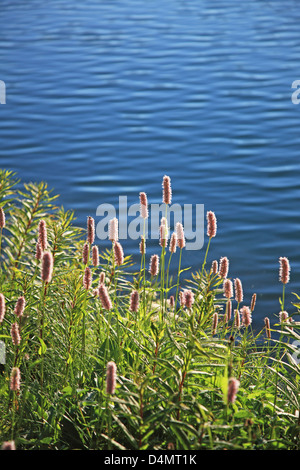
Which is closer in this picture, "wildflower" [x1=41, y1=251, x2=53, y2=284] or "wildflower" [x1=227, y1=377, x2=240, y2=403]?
"wildflower" [x1=227, y1=377, x2=240, y2=403]

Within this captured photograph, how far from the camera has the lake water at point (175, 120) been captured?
8094mm

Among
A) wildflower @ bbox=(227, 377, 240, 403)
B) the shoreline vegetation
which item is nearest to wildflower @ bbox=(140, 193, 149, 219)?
the shoreline vegetation

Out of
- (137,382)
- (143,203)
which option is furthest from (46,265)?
(143,203)

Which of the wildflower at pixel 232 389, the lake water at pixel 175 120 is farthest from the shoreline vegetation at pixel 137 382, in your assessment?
the lake water at pixel 175 120

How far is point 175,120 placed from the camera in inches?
442

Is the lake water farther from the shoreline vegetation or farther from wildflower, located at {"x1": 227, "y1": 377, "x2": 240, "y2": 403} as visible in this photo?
wildflower, located at {"x1": 227, "y1": 377, "x2": 240, "y2": 403}

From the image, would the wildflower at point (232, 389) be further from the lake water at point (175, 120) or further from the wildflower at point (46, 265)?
the lake water at point (175, 120)

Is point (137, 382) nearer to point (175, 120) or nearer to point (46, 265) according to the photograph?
point (46, 265)

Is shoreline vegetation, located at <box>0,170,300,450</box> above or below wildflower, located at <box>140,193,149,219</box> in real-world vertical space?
below

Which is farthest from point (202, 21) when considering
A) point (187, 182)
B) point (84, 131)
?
point (187, 182)

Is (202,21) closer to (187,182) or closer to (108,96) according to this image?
(108,96)

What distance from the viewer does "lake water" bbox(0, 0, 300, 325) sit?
26.6ft

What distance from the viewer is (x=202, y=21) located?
18.5 meters
